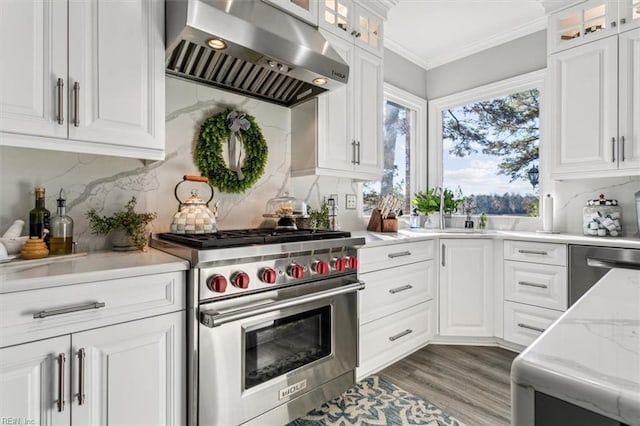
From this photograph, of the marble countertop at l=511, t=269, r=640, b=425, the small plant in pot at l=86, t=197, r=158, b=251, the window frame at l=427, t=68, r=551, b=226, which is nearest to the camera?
the marble countertop at l=511, t=269, r=640, b=425

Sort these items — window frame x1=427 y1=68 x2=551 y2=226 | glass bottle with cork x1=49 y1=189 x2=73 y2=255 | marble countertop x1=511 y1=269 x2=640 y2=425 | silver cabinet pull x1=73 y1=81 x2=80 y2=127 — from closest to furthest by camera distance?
marble countertop x1=511 y1=269 x2=640 y2=425
silver cabinet pull x1=73 y1=81 x2=80 y2=127
glass bottle with cork x1=49 y1=189 x2=73 y2=255
window frame x1=427 y1=68 x2=551 y2=226

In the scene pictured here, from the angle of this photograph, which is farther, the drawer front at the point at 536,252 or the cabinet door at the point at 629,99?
the drawer front at the point at 536,252

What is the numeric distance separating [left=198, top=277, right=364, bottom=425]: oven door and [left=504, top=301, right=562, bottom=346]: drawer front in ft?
4.76

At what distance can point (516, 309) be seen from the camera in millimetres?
2684

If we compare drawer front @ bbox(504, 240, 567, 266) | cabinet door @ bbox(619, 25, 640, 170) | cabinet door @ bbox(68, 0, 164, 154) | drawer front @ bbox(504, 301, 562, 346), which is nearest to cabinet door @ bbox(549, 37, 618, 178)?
cabinet door @ bbox(619, 25, 640, 170)

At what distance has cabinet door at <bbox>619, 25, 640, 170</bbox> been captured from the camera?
233cm

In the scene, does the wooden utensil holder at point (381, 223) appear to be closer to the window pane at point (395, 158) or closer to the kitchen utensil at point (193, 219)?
the window pane at point (395, 158)

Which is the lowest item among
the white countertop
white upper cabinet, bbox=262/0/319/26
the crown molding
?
the white countertop

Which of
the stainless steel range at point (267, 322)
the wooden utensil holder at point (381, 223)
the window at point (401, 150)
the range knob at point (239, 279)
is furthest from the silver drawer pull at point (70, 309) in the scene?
the window at point (401, 150)

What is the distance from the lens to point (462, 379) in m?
2.29

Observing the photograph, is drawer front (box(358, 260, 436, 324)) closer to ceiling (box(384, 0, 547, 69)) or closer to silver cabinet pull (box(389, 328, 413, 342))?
silver cabinet pull (box(389, 328, 413, 342))

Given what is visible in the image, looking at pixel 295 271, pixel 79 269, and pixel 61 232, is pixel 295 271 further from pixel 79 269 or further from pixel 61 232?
pixel 61 232

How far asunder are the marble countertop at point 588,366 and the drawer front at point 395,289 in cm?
161

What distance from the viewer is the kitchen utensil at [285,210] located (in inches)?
90.2
